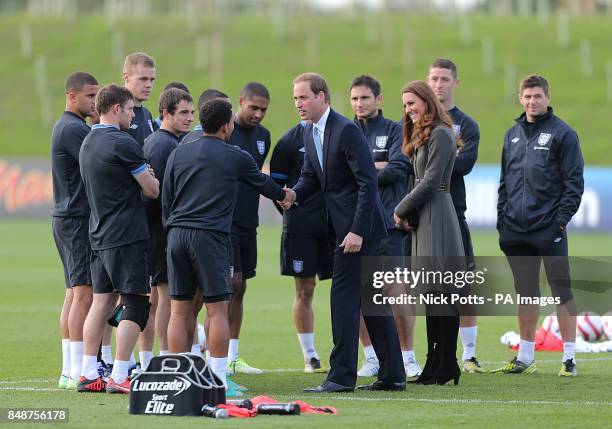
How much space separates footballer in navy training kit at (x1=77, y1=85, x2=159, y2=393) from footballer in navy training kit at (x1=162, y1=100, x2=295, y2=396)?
0.34 metres

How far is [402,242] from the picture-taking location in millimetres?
11922

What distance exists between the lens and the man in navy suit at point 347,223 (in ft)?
33.4

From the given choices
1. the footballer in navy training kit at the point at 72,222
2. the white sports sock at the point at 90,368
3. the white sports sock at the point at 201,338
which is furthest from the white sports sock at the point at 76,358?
the white sports sock at the point at 201,338

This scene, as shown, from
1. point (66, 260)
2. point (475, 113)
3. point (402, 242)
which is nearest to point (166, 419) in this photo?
point (66, 260)

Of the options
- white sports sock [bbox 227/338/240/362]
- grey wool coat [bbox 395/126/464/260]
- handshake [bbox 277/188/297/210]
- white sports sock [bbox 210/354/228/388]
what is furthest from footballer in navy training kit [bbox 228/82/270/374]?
white sports sock [bbox 210/354/228/388]

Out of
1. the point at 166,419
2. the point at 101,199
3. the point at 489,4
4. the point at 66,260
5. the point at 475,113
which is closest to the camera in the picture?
the point at 166,419

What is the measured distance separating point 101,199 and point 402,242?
3100 millimetres

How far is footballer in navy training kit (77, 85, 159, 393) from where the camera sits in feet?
33.2

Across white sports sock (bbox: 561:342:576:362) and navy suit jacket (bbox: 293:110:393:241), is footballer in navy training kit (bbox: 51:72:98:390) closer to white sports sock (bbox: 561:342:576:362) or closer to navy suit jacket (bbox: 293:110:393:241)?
navy suit jacket (bbox: 293:110:393:241)

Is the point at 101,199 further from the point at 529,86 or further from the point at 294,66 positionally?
the point at 294,66

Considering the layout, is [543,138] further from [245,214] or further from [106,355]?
[106,355]

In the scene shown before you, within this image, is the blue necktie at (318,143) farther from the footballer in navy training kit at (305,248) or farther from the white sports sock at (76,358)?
the white sports sock at (76,358)

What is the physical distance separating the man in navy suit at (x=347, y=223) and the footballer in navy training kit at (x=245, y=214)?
1.56m

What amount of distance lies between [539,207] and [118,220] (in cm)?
414
